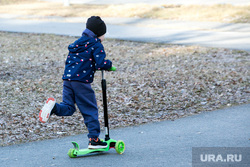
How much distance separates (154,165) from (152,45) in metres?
9.58

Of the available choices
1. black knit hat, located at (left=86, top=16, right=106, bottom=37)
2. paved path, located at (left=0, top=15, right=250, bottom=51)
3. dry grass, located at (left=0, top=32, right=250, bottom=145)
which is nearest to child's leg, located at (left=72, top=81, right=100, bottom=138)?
black knit hat, located at (left=86, top=16, right=106, bottom=37)

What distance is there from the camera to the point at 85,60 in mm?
5000

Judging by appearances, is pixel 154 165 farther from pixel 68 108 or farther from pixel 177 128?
pixel 177 128

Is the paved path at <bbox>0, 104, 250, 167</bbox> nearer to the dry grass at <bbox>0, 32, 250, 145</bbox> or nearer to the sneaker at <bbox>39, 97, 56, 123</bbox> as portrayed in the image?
the dry grass at <bbox>0, 32, 250, 145</bbox>

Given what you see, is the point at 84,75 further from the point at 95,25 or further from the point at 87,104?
the point at 95,25

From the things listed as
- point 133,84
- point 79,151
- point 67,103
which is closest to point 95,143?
point 79,151

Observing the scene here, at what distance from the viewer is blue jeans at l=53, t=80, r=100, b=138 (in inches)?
200

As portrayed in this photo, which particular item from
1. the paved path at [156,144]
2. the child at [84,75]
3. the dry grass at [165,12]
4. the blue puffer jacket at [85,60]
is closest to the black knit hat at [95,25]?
the child at [84,75]

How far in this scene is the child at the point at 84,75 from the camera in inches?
196

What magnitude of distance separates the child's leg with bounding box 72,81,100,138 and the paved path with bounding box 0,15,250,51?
8.64m

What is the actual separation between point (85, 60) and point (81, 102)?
0.54 meters

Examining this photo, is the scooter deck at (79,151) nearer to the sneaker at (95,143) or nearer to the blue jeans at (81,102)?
the sneaker at (95,143)

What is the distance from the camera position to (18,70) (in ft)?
37.4

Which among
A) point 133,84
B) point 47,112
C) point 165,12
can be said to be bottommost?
Answer: point 133,84
